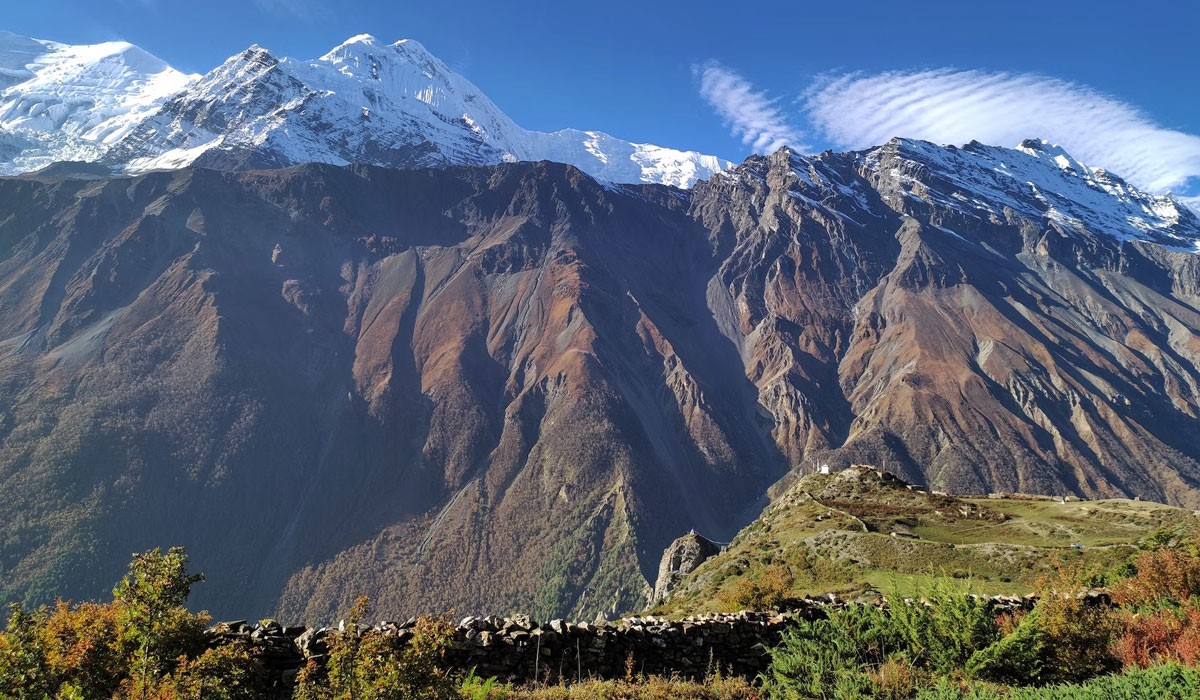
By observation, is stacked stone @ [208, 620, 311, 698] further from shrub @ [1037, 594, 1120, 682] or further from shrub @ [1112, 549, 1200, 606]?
shrub @ [1112, 549, 1200, 606]

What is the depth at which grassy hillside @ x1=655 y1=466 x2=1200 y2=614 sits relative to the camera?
89.4 feet

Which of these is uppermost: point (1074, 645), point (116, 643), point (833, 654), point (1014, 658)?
point (116, 643)

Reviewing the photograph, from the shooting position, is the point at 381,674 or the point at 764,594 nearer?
the point at 381,674

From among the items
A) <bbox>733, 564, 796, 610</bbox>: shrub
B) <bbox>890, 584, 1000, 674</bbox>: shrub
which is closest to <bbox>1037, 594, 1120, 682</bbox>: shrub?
<bbox>890, 584, 1000, 674</bbox>: shrub

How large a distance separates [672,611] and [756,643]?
43.5ft

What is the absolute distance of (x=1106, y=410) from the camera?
193 metres

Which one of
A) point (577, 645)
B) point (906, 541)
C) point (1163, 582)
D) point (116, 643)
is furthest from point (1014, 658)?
point (906, 541)

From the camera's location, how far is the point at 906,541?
32.7 m

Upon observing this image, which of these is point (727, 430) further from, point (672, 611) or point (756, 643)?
point (756, 643)

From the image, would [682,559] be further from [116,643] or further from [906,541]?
[116,643]

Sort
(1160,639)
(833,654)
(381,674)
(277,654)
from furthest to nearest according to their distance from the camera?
(1160,639), (833,654), (277,654), (381,674)

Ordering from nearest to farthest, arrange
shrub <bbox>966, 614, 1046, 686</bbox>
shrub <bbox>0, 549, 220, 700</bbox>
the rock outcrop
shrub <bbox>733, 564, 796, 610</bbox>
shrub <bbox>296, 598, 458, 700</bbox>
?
shrub <bbox>296, 598, 458, 700</bbox>
shrub <bbox>0, 549, 220, 700</bbox>
shrub <bbox>966, 614, 1046, 686</bbox>
shrub <bbox>733, 564, 796, 610</bbox>
the rock outcrop

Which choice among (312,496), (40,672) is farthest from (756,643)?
(312,496)

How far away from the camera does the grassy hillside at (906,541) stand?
27.2m
